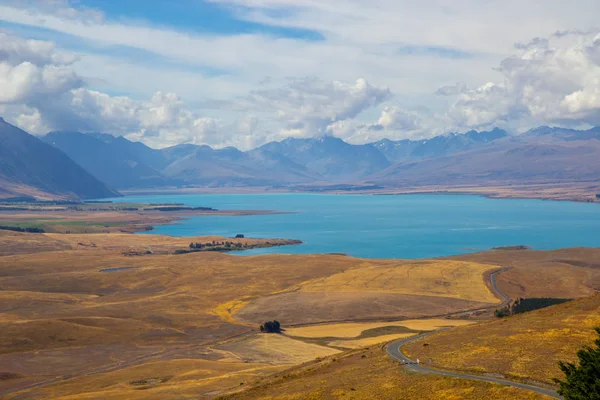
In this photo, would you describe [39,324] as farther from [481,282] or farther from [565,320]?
[481,282]

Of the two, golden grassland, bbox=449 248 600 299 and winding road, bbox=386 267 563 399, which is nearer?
winding road, bbox=386 267 563 399

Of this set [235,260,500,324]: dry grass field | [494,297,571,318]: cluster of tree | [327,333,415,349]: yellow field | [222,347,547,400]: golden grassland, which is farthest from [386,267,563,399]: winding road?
[235,260,500,324]: dry grass field

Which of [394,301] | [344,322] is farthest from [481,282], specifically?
[344,322]

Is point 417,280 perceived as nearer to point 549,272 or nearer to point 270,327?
point 549,272

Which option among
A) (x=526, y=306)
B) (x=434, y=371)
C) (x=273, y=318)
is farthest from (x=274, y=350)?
(x=526, y=306)

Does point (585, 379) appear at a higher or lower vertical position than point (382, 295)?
higher

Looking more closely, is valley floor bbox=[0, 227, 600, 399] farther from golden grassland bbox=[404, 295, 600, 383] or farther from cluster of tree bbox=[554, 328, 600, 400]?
cluster of tree bbox=[554, 328, 600, 400]

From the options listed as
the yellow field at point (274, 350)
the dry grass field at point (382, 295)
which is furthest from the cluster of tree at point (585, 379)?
the dry grass field at point (382, 295)
